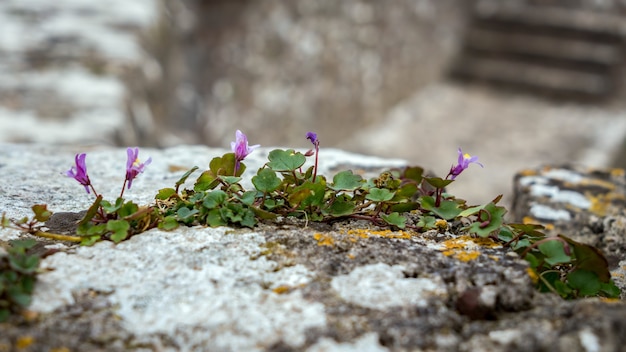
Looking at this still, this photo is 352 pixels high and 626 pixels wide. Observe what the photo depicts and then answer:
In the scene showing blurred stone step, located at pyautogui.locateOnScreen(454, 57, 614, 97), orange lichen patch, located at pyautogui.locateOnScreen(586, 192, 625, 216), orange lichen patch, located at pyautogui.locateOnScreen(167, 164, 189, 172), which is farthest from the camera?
blurred stone step, located at pyautogui.locateOnScreen(454, 57, 614, 97)

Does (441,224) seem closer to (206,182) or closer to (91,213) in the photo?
(206,182)

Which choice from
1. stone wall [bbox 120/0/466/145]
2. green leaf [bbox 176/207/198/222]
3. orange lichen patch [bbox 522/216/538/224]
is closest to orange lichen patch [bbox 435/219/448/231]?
green leaf [bbox 176/207/198/222]

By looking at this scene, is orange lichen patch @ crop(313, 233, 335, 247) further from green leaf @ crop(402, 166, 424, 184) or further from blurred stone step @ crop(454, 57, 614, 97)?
blurred stone step @ crop(454, 57, 614, 97)

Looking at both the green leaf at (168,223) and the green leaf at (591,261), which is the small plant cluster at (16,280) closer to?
the green leaf at (168,223)

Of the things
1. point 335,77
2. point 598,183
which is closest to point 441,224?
point 598,183

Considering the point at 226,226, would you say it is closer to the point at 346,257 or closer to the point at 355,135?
the point at 346,257

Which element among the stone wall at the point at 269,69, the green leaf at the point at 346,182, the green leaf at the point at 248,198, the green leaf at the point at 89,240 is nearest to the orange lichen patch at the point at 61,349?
the green leaf at the point at 89,240
